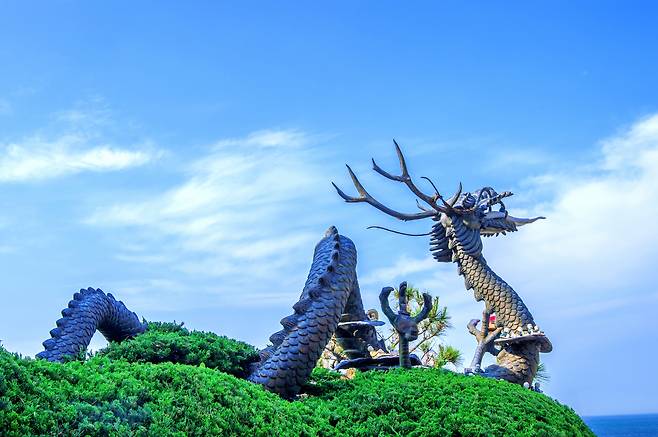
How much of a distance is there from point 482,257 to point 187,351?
505 centimetres

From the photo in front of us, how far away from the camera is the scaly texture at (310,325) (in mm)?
6137

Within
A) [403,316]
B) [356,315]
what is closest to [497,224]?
[356,315]

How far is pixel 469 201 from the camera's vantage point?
34.6 ft

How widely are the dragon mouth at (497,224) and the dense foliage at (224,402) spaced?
3650 millimetres

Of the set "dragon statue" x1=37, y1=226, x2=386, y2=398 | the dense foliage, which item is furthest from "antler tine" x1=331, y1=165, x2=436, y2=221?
the dense foliage

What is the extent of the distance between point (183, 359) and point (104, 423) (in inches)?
100

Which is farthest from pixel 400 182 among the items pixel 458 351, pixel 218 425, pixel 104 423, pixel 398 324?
pixel 458 351

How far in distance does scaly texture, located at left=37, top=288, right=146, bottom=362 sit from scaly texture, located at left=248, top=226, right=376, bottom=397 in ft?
5.28

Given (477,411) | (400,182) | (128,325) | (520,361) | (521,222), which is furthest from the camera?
(521,222)

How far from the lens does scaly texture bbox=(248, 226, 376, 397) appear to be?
6.14 m

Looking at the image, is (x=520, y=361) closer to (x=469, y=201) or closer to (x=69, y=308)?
(x=469, y=201)

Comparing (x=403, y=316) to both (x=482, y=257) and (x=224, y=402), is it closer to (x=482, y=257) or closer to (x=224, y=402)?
(x=224, y=402)

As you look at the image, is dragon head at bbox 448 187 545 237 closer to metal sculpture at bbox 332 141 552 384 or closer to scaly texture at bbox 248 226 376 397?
metal sculpture at bbox 332 141 552 384

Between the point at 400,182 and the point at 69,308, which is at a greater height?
the point at 400,182
